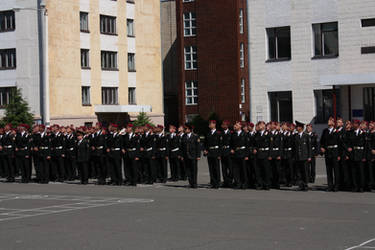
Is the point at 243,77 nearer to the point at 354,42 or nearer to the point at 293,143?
the point at 354,42

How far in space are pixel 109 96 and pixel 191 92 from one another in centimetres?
1127

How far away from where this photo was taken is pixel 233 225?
551 inches

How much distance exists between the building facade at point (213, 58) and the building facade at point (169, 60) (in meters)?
6.75

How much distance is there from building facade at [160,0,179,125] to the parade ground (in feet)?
193

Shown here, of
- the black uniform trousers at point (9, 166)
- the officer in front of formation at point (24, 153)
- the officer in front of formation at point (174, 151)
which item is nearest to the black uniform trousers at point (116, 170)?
the officer in front of formation at point (174, 151)

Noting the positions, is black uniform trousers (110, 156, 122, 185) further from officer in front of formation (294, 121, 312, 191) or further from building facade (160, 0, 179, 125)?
building facade (160, 0, 179, 125)

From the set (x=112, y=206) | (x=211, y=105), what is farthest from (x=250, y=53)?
(x=211, y=105)

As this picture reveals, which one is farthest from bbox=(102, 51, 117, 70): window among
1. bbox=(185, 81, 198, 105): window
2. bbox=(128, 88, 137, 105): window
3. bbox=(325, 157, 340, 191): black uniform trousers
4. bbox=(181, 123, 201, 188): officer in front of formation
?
bbox=(325, 157, 340, 191): black uniform trousers

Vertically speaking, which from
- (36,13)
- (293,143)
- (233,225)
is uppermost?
(36,13)

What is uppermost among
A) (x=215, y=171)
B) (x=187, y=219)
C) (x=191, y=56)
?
(x=191, y=56)

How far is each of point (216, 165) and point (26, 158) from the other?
800 cm

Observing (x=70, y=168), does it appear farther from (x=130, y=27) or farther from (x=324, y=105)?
(x=130, y=27)

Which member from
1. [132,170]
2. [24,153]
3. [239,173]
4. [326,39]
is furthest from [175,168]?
[326,39]

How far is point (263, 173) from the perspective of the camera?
22516 millimetres
